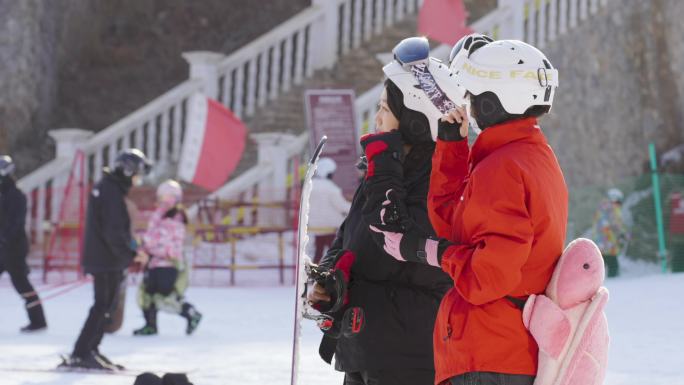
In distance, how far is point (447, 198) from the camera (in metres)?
3.59

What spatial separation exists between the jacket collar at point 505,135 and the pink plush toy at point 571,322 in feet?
1.01

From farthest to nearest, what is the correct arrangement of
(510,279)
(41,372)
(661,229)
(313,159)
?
(661,229)
(41,372)
(313,159)
(510,279)

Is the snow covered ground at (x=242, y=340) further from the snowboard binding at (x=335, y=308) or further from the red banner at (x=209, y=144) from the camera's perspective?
the snowboard binding at (x=335, y=308)

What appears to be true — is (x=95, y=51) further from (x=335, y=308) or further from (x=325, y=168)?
(x=335, y=308)

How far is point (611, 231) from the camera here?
14.2 m

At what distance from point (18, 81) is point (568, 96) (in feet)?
25.5

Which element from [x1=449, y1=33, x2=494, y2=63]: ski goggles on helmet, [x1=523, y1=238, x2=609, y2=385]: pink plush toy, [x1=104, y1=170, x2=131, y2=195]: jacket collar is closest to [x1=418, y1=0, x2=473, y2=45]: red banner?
[x1=104, y1=170, x2=131, y2=195]: jacket collar

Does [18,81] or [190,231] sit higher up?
[18,81]

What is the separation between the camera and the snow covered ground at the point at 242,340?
305 inches

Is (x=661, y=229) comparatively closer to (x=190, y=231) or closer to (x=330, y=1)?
(x=190, y=231)

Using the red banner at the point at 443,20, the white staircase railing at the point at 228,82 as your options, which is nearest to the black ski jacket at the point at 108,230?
the white staircase railing at the point at 228,82

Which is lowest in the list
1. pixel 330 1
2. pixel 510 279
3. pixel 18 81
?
pixel 510 279

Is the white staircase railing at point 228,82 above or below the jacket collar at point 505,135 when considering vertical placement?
above

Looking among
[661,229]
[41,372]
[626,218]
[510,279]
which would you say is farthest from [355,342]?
[626,218]
